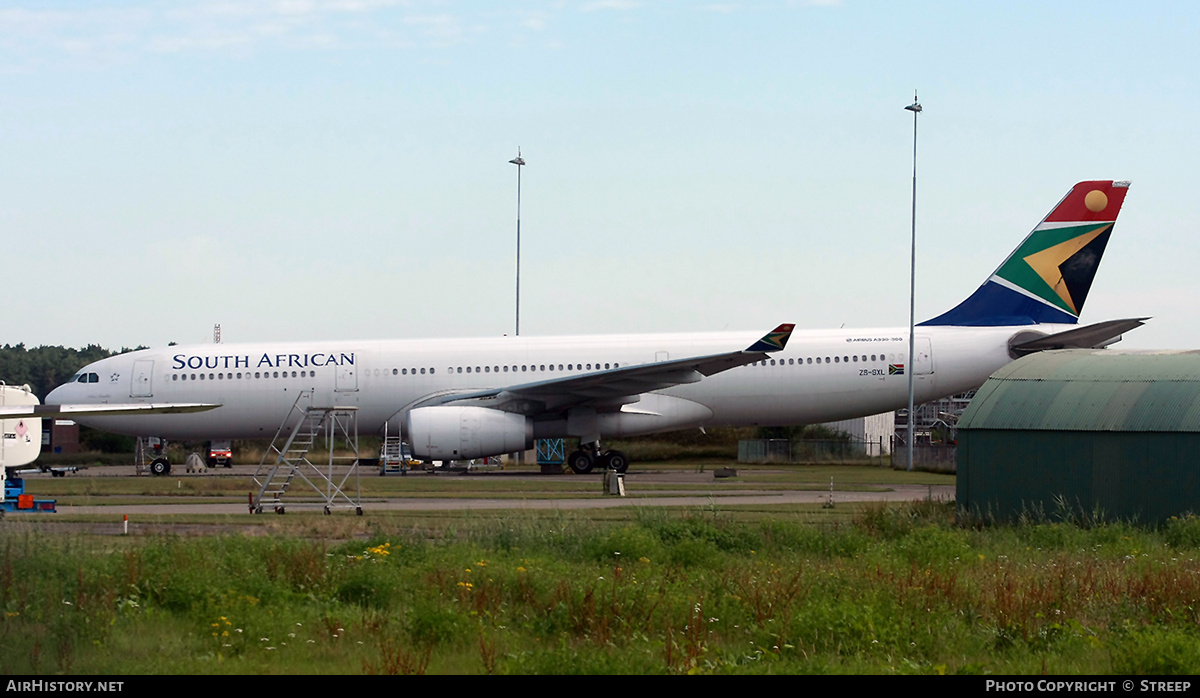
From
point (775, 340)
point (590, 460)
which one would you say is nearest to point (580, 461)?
point (590, 460)

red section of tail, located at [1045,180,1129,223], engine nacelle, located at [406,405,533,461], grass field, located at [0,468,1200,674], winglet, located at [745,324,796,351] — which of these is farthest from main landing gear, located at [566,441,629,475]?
grass field, located at [0,468,1200,674]

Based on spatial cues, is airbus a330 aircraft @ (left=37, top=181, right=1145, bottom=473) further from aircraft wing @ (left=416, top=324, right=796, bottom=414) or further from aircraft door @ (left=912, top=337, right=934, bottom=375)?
aircraft wing @ (left=416, top=324, right=796, bottom=414)

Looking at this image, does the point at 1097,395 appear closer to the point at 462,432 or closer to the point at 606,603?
the point at 606,603

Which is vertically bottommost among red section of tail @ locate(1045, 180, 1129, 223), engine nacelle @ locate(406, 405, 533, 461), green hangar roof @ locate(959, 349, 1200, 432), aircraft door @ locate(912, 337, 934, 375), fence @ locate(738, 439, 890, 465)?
fence @ locate(738, 439, 890, 465)

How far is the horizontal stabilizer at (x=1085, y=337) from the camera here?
95.6 feet

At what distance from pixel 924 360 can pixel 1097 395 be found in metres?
14.9

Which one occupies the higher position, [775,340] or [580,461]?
[775,340]

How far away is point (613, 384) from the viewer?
29703 mm

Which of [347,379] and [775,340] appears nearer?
[775,340]

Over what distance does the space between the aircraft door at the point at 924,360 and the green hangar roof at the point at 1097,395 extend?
509 inches

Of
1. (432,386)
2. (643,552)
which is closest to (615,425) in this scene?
(432,386)

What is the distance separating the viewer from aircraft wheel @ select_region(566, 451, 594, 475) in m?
31.2

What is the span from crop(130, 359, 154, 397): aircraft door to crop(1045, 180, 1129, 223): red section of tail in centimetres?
2487

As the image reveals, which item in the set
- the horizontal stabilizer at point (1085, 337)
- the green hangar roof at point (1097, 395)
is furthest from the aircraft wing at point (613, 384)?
the green hangar roof at point (1097, 395)
